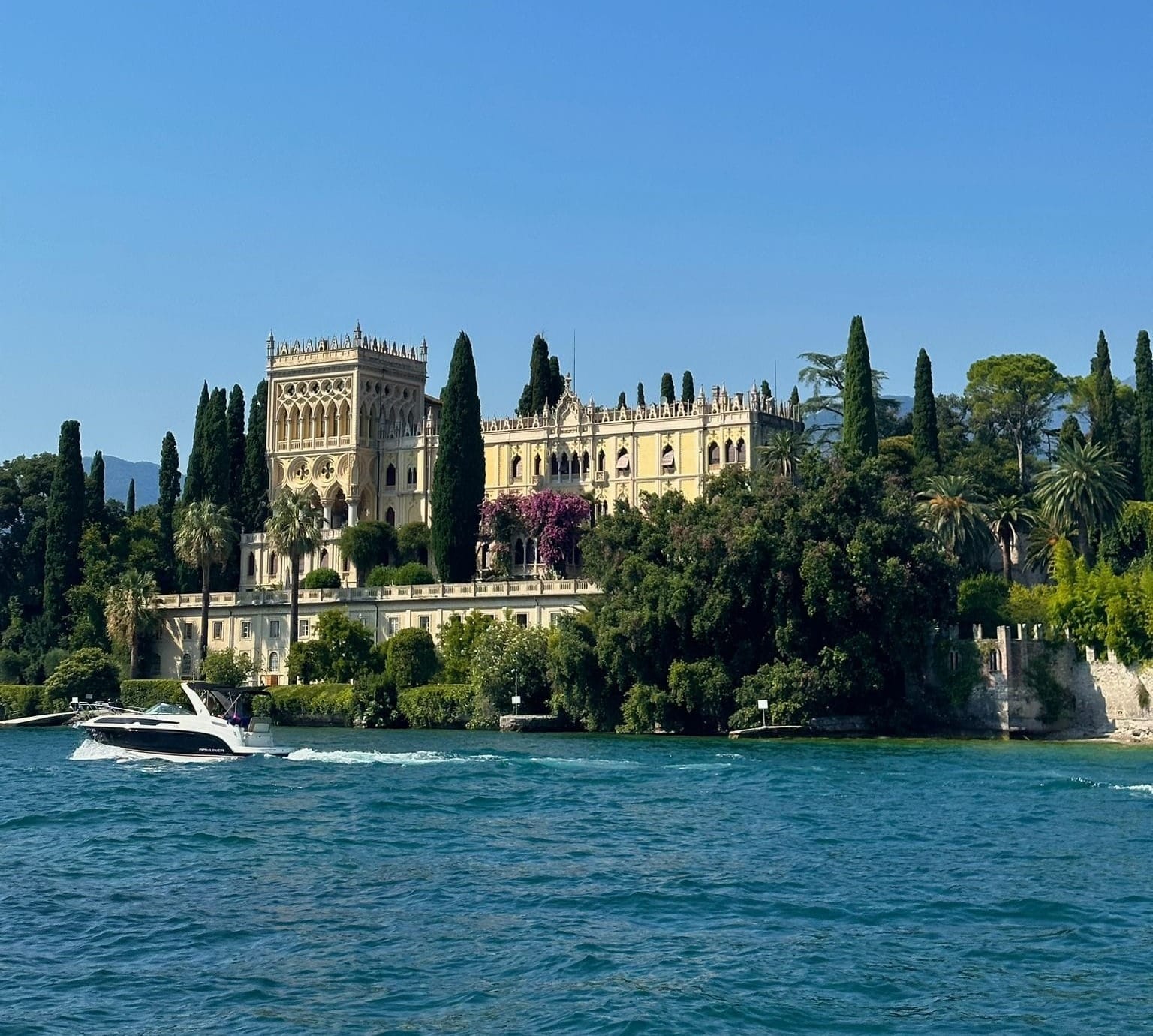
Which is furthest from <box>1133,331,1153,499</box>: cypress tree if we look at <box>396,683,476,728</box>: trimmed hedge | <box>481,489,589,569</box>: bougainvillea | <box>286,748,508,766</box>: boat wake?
<box>286,748,508,766</box>: boat wake

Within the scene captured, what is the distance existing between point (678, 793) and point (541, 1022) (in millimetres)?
22524

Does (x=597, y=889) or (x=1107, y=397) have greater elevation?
(x=1107, y=397)

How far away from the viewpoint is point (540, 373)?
103062 mm

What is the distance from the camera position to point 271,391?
10494 cm

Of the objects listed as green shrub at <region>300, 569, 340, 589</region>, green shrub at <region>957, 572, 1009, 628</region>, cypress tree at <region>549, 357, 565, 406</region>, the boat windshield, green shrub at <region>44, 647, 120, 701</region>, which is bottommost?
the boat windshield

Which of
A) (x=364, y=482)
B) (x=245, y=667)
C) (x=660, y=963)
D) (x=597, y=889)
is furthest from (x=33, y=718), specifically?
(x=660, y=963)

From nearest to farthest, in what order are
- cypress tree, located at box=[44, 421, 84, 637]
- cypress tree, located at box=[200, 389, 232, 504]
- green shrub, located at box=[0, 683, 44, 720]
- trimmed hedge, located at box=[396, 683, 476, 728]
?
trimmed hedge, located at box=[396, 683, 476, 728]
green shrub, located at box=[0, 683, 44, 720]
cypress tree, located at box=[44, 421, 84, 637]
cypress tree, located at box=[200, 389, 232, 504]

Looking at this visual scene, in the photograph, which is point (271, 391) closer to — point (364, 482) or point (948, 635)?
point (364, 482)

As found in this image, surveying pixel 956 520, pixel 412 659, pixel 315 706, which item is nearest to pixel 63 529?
pixel 315 706

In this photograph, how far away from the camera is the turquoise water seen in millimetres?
22047

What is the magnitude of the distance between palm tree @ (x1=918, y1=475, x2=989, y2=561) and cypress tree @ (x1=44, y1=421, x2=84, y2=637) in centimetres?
4083

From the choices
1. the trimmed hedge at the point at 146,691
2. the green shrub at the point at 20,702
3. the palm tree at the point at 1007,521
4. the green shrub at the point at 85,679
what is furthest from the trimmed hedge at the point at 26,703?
the palm tree at the point at 1007,521

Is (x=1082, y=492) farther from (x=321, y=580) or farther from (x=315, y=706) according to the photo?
(x=321, y=580)

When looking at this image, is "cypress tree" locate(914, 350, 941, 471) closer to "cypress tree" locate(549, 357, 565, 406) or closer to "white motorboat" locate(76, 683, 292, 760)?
"cypress tree" locate(549, 357, 565, 406)
